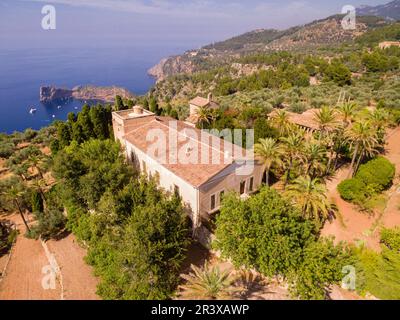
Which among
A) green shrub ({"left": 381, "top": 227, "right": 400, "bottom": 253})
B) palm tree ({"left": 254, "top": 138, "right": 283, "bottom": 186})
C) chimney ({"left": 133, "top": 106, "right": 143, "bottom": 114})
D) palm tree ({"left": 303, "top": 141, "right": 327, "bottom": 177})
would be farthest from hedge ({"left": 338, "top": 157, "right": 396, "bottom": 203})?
chimney ({"left": 133, "top": 106, "right": 143, "bottom": 114})

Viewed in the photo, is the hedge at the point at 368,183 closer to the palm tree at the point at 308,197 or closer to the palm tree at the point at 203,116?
the palm tree at the point at 308,197

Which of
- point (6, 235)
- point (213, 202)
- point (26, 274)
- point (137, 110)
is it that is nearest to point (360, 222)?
point (213, 202)

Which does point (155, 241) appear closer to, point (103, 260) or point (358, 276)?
point (103, 260)

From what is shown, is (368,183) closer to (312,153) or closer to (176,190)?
(312,153)

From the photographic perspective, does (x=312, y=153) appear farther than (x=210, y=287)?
Yes

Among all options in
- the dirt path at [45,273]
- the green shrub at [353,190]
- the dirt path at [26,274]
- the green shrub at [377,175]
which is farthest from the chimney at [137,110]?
the green shrub at [377,175]
